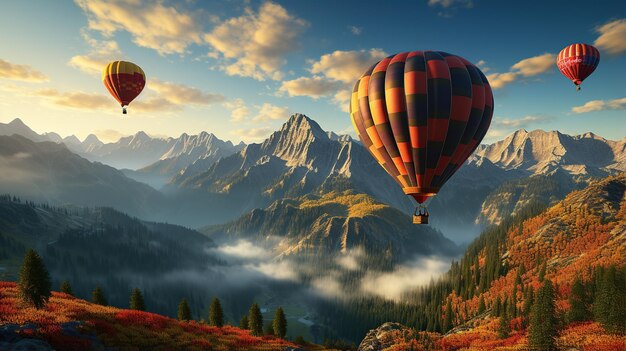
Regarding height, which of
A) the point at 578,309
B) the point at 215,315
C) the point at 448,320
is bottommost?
the point at 448,320

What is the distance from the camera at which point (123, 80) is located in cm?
6988

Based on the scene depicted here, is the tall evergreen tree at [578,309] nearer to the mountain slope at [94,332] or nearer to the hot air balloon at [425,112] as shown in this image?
the hot air balloon at [425,112]

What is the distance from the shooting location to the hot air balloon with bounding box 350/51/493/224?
41469 millimetres

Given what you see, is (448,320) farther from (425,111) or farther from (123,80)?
(123,80)

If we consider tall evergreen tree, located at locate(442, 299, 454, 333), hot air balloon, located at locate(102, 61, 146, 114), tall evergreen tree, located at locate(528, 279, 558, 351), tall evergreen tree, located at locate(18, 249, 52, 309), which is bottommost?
tall evergreen tree, located at locate(442, 299, 454, 333)

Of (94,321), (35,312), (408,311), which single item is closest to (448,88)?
(94,321)

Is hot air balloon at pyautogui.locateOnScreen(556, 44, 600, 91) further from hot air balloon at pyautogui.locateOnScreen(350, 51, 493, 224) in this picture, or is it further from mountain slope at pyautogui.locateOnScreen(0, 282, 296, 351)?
mountain slope at pyautogui.locateOnScreen(0, 282, 296, 351)

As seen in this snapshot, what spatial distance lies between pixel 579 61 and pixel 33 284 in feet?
363

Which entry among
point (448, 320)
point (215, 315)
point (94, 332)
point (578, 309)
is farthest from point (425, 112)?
point (448, 320)

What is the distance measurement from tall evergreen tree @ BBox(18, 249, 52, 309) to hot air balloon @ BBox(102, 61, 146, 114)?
45.7 metres

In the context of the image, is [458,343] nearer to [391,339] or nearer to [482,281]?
[391,339]

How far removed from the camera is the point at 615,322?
A: 182 ft

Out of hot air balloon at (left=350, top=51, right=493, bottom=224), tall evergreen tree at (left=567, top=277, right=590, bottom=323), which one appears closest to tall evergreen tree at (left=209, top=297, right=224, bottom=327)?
hot air balloon at (left=350, top=51, right=493, bottom=224)

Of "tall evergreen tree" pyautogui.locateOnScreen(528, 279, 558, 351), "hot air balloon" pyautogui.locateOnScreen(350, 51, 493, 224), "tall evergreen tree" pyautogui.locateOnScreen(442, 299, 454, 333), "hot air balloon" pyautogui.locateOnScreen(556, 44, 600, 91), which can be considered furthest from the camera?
"tall evergreen tree" pyautogui.locateOnScreen(442, 299, 454, 333)
